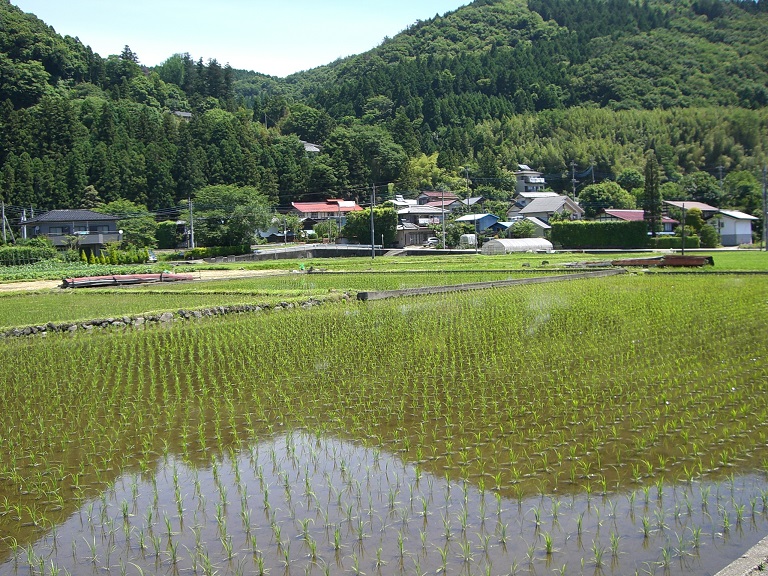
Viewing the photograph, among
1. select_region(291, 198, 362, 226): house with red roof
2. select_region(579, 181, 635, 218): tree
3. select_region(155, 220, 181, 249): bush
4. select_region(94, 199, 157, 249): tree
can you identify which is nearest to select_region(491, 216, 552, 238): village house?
select_region(579, 181, 635, 218): tree

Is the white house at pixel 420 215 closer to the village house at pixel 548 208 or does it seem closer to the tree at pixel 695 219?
the village house at pixel 548 208

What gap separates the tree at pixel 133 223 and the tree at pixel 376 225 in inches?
618

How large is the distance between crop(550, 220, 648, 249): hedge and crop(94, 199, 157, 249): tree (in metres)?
31.1

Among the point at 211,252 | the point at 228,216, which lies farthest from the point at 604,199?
the point at 211,252

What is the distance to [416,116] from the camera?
104 meters

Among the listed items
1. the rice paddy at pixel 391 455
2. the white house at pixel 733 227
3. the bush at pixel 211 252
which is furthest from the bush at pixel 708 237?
the rice paddy at pixel 391 455

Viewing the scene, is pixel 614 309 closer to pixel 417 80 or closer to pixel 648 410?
pixel 648 410

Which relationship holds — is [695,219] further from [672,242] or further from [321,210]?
[321,210]

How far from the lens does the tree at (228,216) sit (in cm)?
4994

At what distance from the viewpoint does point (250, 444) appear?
656 cm

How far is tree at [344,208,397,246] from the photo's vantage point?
56531 mm

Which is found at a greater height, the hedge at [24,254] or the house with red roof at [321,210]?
the house with red roof at [321,210]

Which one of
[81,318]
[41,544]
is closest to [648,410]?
[41,544]

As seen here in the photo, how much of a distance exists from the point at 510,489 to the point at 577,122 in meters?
93.0
